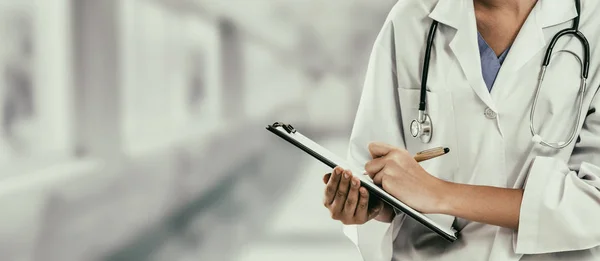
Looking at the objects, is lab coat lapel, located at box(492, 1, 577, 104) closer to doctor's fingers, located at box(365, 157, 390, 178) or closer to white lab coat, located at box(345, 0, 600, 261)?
white lab coat, located at box(345, 0, 600, 261)

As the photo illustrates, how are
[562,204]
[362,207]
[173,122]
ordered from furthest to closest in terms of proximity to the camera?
[173,122]
[362,207]
[562,204]

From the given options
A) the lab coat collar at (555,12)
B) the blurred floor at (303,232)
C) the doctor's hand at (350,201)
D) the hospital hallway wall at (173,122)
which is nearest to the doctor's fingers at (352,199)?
the doctor's hand at (350,201)

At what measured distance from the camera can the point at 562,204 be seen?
3.14 feet

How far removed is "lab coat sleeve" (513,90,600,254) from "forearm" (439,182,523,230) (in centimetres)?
2

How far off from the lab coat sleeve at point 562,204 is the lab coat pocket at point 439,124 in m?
0.14

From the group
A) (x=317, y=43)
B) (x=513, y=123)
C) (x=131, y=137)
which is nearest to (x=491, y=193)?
(x=513, y=123)

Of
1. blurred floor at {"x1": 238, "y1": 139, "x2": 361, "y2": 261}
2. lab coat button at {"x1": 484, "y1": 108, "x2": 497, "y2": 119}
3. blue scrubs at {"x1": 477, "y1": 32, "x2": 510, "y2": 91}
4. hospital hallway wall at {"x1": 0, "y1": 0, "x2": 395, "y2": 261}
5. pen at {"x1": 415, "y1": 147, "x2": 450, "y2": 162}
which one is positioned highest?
blue scrubs at {"x1": 477, "y1": 32, "x2": 510, "y2": 91}

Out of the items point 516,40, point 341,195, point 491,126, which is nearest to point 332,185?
point 341,195

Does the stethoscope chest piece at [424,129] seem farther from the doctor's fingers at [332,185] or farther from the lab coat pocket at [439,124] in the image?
the doctor's fingers at [332,185]

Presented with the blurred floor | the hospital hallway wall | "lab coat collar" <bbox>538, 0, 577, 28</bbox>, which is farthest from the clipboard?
the blurred floor

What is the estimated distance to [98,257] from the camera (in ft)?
4.34

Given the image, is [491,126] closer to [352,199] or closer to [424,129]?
[424,129]

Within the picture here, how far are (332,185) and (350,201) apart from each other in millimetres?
39

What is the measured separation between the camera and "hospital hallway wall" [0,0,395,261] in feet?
3.97
